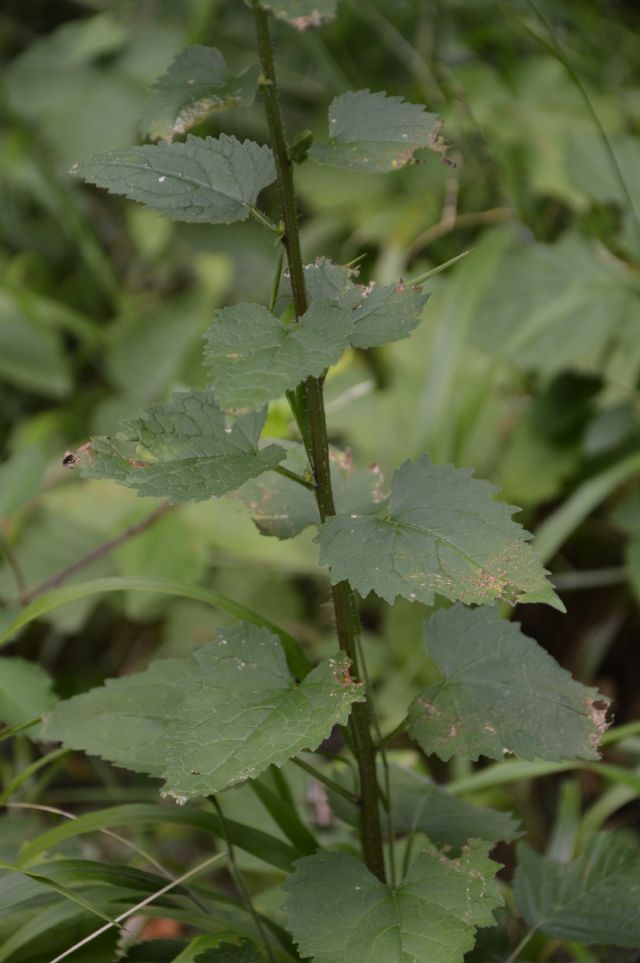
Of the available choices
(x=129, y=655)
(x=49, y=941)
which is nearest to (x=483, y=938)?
(x=49, y=941)

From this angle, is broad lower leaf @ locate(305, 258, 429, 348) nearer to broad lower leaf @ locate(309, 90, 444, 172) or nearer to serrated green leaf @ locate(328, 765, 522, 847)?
broad lower leaf @ locate(309, 90, 444, 172)

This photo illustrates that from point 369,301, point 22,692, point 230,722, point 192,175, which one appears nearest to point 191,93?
point 192,175

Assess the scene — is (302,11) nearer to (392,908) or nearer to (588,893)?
(392,908)

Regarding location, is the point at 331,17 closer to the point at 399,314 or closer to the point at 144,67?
the point at 399,314

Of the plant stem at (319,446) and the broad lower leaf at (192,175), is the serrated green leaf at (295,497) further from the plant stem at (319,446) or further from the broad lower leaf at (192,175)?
the broad lower leaf at (192,175)

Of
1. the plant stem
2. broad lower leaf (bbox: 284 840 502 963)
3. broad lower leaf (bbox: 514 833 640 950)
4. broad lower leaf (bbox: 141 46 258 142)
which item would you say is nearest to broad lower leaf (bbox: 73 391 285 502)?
the plant stem

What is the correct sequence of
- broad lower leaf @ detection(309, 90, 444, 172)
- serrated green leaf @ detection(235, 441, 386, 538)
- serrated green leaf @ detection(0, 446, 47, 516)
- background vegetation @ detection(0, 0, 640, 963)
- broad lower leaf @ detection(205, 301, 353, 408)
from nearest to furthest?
broad lower leaf @ detection(205, 301, 353, 408)
broad lower leaf @ detection(309, 90, 444, 172)
serrated green leaf @ detection(235, 441, 386, 538)
serrated green leaf @ detection(0, 446, 47, 516)
background vegetation @ detection(0, 0, 640, 963)
